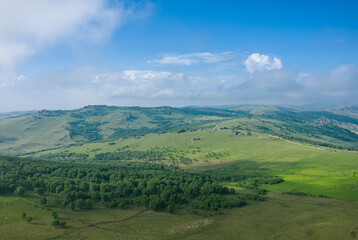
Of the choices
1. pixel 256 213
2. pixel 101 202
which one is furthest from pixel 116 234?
pixel 256 213

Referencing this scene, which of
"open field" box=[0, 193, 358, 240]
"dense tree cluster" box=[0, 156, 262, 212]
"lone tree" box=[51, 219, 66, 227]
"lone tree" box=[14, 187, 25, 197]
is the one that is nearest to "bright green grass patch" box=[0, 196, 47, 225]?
"open field" box=[0, 193, 358, 240]

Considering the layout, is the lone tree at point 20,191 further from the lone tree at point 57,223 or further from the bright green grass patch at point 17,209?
the lone tree at point 57,223

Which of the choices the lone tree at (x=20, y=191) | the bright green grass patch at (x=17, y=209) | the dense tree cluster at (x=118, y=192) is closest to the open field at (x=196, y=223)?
the bright green grass patch at (x=17, y=209)

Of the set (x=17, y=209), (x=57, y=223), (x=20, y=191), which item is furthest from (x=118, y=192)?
(x=20, y=191)

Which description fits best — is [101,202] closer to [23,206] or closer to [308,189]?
[23,206]

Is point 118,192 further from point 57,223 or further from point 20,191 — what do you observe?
point 20,191

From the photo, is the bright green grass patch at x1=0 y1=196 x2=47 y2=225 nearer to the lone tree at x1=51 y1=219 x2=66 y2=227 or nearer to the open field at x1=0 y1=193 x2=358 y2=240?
the open field at x1=0 y1=193 x2=358 y2=240

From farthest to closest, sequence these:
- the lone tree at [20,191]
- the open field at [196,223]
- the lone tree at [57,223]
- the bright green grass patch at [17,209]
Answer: the lone tree at [20,191] < the bright green grass patch at [17,209] < the lone tree at [57,223] < the open field at [196,223]

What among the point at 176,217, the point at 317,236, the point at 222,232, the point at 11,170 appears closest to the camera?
the point at 317,236
